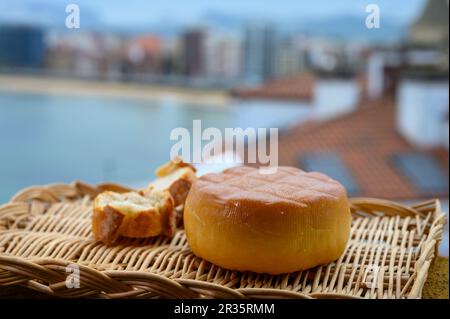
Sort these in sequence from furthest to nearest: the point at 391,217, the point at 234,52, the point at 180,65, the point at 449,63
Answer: the point at 234,52, the point at 180,65, the point at 449,63, the point at 391,217

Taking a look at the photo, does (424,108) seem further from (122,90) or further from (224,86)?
(122,90)

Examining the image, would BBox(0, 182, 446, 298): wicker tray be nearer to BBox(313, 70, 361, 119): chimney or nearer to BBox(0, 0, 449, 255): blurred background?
BBox(0, 0, 449, 255): blurred background

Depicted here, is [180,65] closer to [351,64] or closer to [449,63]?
[351,64]

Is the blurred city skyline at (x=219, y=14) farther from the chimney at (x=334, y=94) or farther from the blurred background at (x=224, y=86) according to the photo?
the chimney at (x=334, y=94)

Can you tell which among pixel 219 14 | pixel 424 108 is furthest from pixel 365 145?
pixel 219 14

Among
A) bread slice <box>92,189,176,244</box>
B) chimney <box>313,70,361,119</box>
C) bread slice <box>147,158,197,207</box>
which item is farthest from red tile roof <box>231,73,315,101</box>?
bread slice <box>92,189,176,244</box>

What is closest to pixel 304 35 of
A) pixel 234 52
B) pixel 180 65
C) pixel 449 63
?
pixel 234 52
